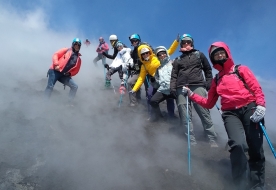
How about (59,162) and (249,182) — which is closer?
(249,182)

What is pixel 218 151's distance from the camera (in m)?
6.45

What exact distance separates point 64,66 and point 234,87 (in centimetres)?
612

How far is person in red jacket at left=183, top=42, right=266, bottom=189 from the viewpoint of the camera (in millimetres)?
4324

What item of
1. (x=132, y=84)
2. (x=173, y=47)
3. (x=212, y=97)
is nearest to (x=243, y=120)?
(x=212, y=97)

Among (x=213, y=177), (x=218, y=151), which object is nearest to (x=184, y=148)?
(x=218, y=151)

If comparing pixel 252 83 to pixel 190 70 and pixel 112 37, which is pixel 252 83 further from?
pixel 112 37

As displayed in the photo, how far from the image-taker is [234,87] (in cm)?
450

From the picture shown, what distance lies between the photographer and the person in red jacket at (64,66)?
870 centimetres

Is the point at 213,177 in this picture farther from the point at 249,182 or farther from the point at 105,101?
the point at 105,101

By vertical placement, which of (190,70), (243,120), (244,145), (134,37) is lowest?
(244,145)

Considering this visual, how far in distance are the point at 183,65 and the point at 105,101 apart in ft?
16.4

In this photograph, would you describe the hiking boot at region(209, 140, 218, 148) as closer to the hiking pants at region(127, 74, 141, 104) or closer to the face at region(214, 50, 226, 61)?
the face at region(214, 50, 226, 61)

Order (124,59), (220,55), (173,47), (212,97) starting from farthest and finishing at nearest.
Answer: (124,59)
(173,47)
(212,97)
(220,55)

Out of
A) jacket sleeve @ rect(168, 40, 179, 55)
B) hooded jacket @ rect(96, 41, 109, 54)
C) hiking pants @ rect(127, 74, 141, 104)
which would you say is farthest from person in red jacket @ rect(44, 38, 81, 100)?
hooded jacket @ rect(96, 41, 109, 54)
